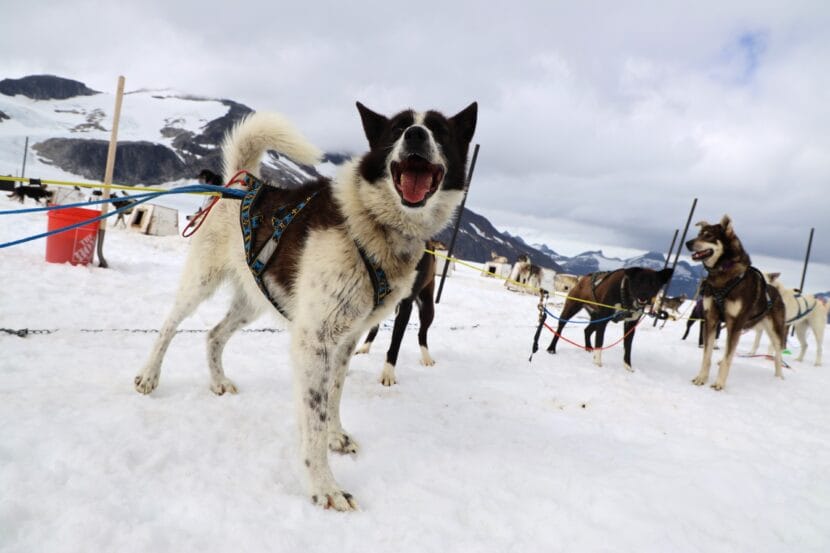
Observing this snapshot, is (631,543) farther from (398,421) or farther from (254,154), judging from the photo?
(254,154)

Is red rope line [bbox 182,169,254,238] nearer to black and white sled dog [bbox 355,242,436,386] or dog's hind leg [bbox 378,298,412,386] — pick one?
black and white sled dog [bbox 355,242,436,386]

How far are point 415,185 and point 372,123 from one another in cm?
75

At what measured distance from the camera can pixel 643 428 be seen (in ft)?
12.9

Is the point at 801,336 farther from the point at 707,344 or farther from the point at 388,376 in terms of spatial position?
the point at 388,376

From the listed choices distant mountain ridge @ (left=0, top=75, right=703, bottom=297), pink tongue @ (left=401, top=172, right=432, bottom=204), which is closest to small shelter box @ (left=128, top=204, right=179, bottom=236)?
pink tongue @ (left=401, top=172, right=432, bottom=204)

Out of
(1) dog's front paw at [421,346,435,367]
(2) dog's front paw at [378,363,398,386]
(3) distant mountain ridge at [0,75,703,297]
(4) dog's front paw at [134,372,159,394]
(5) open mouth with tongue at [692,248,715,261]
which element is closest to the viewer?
(4) dog's front paw at [134,372,159,394]

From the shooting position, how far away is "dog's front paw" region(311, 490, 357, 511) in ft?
6.81

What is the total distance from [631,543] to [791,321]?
434 inches

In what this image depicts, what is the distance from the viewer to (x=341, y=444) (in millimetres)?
2705

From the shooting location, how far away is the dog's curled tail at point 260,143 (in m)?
3.16

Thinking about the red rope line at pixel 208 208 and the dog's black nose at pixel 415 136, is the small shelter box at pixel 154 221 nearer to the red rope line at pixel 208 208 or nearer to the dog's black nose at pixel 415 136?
the red rope line at pixel 208 208

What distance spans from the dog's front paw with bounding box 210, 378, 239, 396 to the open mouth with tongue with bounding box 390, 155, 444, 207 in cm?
221

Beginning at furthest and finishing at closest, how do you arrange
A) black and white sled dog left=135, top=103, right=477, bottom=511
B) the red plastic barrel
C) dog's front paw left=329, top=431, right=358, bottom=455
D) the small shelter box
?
the small shelter box → the red plastic barrel → dog's front paw left=329, top=431, right=358, bottom=455 → black and white sled dog left=135, top=103, right=477, bottom=511

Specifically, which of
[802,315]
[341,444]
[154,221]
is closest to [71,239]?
[341,444]
